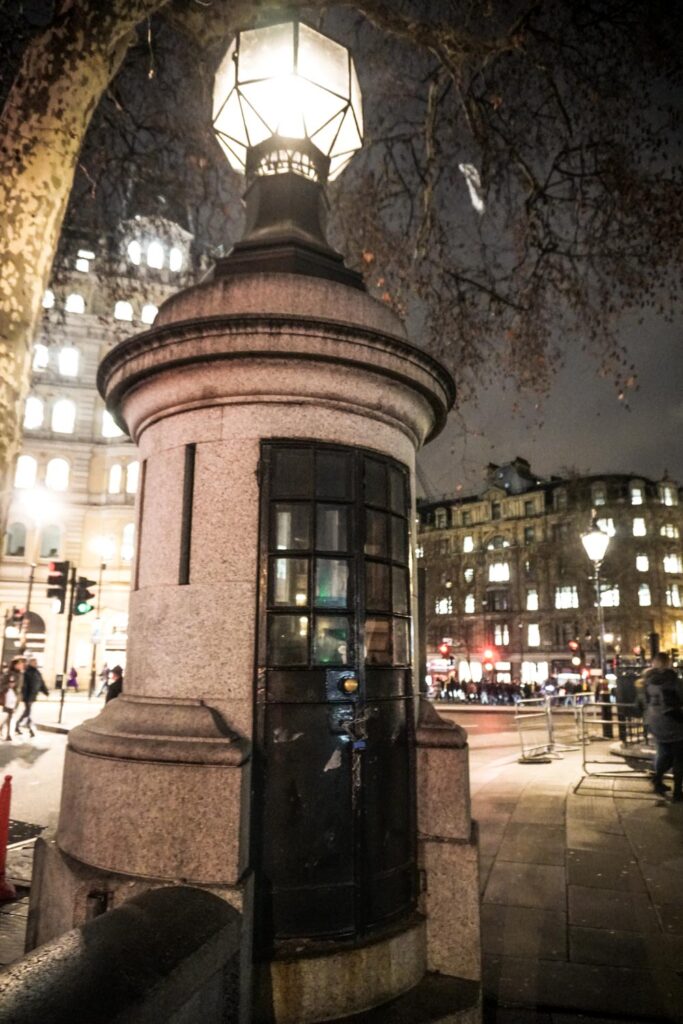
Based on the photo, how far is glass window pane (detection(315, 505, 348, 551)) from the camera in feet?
12.6

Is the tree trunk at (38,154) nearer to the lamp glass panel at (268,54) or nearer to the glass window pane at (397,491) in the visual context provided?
the lamp glass panel at (268,54)

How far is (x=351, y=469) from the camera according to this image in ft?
12.9

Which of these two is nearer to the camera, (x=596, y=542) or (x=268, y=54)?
(x=268, y=54)

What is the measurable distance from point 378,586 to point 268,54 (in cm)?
369

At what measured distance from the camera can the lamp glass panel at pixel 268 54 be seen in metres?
4.45

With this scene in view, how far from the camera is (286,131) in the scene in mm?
4699

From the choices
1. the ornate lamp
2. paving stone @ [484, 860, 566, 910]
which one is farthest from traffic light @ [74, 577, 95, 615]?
the ornate lamp

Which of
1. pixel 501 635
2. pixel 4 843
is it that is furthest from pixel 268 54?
pixel 501 635

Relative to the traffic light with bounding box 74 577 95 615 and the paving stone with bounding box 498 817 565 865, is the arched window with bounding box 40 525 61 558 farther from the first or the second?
the paving stone with bounding box 498 817 565 865

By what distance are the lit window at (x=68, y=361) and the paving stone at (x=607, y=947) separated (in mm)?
46753

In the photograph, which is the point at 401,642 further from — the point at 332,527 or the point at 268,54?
the point at 268,54

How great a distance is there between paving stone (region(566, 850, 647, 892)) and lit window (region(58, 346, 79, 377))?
150ft

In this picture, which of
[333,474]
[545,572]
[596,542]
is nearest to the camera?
[333,474]

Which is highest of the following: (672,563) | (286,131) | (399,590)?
(672,563)
